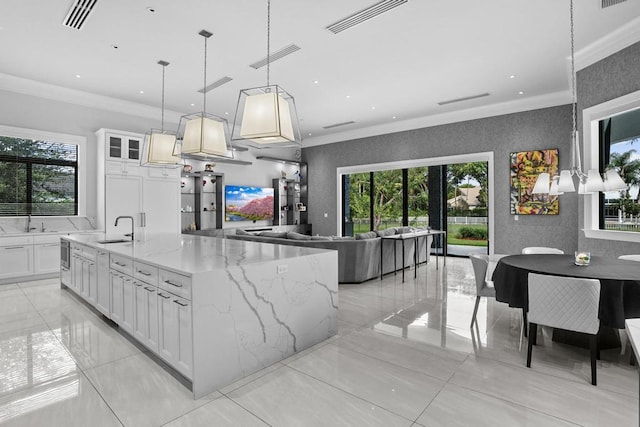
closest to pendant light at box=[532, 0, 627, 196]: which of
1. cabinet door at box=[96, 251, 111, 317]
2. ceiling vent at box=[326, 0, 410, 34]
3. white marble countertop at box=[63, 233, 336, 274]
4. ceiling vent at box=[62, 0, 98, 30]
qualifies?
ceiling vent at box=[326, 0, 410, 34]

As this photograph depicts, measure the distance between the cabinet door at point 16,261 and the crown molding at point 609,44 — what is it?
9.31 metres

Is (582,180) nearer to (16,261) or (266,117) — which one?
(266,117)

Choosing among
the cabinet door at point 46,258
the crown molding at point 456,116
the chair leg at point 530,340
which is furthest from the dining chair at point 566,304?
the cabinet door at point 46,258

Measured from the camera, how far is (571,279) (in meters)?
2.55

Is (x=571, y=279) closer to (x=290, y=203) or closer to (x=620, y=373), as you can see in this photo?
(x=620, y=373)

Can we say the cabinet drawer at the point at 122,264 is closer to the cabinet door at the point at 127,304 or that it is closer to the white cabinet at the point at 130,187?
the cabinet door at the point at 127,304

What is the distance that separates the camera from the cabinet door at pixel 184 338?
91.7 inches

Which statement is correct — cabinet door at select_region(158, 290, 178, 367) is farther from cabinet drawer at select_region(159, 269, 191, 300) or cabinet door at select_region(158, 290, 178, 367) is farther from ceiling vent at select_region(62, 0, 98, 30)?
ceiling vent at select_region(62, 0, 98, 30)

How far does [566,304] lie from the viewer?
2605mm

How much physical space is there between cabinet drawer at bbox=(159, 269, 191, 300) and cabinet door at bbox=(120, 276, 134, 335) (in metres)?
0.73

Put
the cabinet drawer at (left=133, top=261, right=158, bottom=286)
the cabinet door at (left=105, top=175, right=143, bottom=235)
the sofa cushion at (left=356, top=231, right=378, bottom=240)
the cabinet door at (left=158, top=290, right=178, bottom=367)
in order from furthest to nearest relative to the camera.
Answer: the cabinet door at (left=105, top=175, right=143, bottom=235)
the sofa cushion at (left=356, top=231, right=378, bottom=240)
the cabinet drawer at (left=133, top=261, right=158, bottom=286)
the cabinet door at (left=158, top=290, right=178, bottom=367)

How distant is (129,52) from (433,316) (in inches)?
216

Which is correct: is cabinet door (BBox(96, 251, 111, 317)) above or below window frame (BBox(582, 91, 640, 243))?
below

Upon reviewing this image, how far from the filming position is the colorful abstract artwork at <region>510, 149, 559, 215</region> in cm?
683
